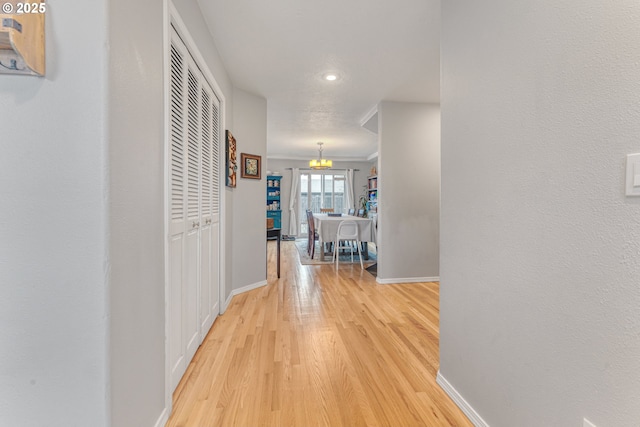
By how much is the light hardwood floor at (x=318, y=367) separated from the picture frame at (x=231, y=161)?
1306mm

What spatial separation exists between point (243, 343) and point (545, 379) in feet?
5.99

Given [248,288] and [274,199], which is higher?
[274,199]

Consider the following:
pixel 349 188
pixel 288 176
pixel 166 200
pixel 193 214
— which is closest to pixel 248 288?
pixel 193 214

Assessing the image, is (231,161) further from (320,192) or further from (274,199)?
(320,192)

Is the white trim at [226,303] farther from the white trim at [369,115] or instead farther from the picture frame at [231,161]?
the white trim at [369,115]

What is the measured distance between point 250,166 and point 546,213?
10.0 feet

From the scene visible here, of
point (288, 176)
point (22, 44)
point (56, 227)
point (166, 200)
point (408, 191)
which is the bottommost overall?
point (56, 227)

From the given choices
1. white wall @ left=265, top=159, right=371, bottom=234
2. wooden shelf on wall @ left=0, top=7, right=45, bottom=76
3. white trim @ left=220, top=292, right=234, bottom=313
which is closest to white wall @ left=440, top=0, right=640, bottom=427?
wooden shelf on wall @ left=0, top=7, right=45, bottom=76

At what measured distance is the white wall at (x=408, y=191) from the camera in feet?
12.7

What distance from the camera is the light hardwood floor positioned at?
1.40m

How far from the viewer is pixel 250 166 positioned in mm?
3496

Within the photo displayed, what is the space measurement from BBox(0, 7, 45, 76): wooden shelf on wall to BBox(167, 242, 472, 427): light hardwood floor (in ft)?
5.06

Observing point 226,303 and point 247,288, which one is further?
point 247,288

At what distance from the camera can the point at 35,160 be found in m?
0.87
